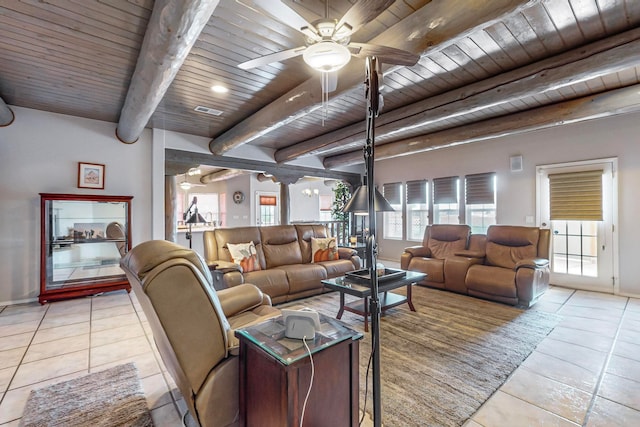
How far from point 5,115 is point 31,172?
76 cm

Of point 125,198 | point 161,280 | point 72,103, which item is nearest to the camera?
point 161,280

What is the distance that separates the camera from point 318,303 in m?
3.94

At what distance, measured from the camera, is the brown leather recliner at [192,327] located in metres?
1.27

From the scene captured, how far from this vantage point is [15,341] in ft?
9.17

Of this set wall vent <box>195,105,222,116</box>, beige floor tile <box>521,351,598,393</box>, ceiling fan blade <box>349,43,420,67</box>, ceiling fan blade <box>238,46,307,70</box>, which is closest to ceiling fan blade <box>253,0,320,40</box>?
ceiling fan blade <box>238,46,307,70</box>

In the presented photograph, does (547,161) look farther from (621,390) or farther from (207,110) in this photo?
(207,110)

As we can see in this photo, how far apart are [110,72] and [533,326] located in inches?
201

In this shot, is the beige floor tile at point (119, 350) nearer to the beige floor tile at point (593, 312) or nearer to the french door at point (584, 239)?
the beige floor tile at point (593, 312)

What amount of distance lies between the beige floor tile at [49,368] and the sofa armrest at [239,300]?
1.25 meters

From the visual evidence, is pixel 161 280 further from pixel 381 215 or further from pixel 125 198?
pixel 381 215

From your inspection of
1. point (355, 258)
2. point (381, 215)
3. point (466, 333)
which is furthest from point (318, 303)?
point (381, 215)

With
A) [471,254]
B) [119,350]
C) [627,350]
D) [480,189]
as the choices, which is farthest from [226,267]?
[480,189]

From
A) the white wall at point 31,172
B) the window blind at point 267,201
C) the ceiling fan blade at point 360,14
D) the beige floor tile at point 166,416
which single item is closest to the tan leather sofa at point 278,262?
the beige floor tile at point 166,416

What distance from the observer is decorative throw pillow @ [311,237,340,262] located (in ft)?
15.0
